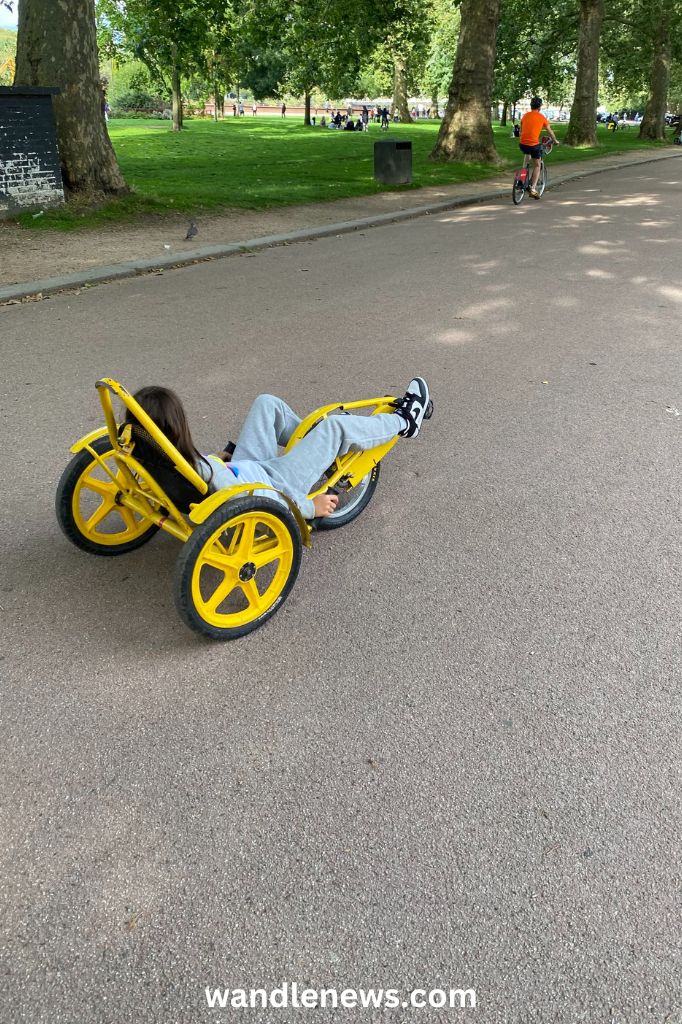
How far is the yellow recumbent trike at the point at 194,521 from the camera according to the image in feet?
8.87

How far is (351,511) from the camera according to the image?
3.80 metres

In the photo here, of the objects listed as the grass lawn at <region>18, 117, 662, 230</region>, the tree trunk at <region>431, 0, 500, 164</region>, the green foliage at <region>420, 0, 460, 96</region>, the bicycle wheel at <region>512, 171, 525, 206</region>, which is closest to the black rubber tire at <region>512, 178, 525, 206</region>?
the bicycle wheel at <region>512, 171, 525, 206</region>

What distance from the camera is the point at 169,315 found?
23.8ft

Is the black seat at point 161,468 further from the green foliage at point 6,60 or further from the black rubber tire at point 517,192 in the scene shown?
Result: the green foliage at point 6,60

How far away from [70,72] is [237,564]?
1046 cm

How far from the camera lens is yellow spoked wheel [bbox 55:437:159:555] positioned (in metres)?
→ 3.17

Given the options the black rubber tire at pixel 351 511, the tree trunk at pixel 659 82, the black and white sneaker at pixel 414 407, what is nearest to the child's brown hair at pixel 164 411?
the black rubber tire at pixel 351 511

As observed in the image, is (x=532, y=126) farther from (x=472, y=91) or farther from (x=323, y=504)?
(x=323, y=504)

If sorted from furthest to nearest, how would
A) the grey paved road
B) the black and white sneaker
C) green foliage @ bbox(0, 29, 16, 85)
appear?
green foliage @ bbox(0, 29, 16, 85) → the black and white sneaker → the grey paved road

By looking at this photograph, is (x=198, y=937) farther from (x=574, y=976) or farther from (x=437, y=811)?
(x=574, y=976)

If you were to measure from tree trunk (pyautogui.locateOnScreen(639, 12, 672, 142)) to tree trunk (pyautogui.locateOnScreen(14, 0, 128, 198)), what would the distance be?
37.1 metres

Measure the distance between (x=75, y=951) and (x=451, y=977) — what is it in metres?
0.91

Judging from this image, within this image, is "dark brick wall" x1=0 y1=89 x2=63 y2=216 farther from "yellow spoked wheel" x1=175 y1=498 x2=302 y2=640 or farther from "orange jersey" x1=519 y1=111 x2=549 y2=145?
"yellow spoked wheel" x1=175 y1=498 x2=302 y2=640

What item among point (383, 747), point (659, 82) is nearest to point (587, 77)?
point (659, 82)
